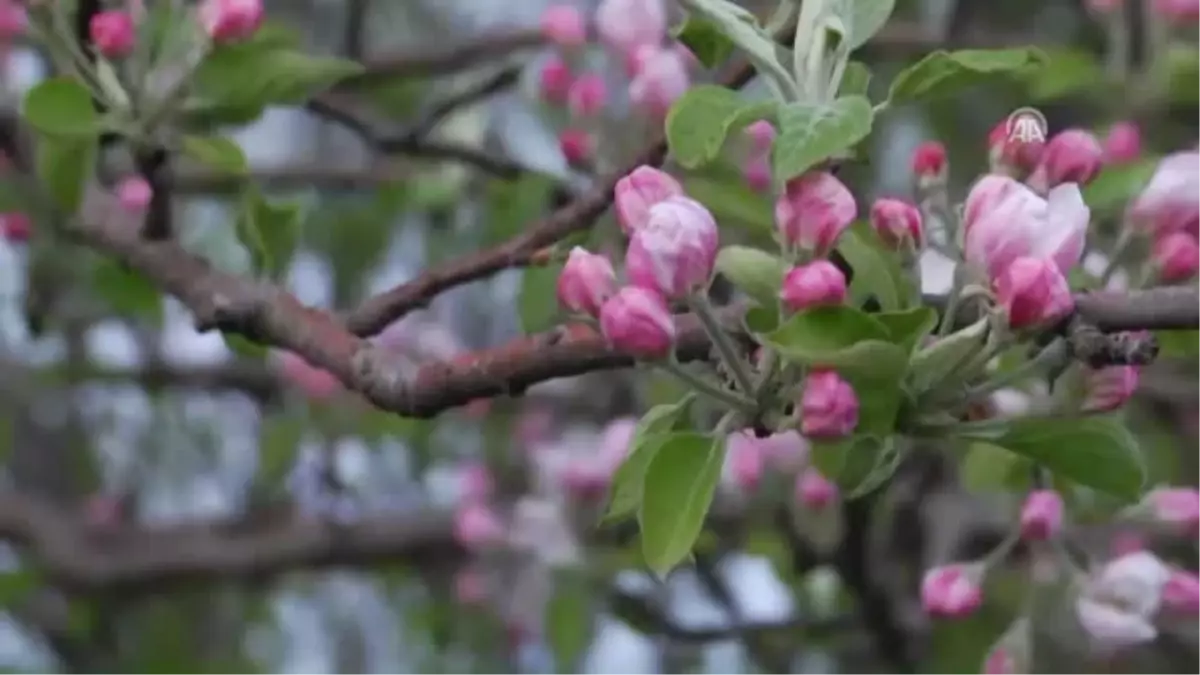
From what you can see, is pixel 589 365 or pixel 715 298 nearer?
pixel 589 365

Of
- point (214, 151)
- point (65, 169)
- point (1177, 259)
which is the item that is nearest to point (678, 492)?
point (1177, 259)

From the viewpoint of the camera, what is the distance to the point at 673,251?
0.60 metres

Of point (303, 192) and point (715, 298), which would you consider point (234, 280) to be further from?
point (303, 192)

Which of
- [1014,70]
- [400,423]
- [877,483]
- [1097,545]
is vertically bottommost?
[400,423]

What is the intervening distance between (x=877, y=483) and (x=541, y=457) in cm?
81

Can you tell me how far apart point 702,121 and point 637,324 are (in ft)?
0.24

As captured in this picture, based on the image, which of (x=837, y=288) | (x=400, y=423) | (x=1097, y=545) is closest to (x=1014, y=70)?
(x=837, y=288)

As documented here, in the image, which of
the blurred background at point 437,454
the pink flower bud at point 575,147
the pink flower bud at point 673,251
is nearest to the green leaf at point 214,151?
the blurred background at point 437,454

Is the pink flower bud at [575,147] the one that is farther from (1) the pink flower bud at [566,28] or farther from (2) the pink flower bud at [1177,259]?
(2) the pink flower bud at [1177,259]

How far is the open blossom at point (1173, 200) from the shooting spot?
73 centimetres

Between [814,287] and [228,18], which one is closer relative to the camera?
[814,287]

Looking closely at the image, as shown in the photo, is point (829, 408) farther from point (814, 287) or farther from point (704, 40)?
point (704, 40)

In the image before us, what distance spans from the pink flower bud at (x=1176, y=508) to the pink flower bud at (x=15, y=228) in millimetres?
709

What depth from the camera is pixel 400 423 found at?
62.7 inches
